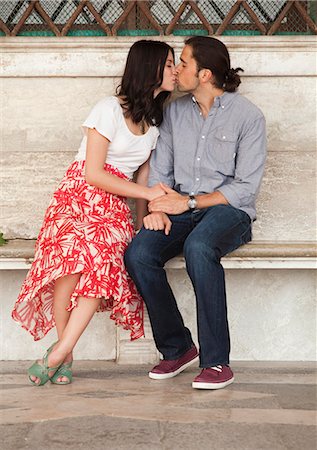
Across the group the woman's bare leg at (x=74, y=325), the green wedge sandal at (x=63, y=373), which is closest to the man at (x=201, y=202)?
the woman's bare leg at (x=74, y=325)

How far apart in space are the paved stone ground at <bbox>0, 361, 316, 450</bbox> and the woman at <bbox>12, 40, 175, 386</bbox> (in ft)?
0.86

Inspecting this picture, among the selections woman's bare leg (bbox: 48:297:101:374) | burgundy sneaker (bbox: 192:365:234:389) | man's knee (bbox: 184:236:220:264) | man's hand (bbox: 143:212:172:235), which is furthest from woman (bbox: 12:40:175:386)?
burgundy sneaker (bbox: 192:365:234:389)

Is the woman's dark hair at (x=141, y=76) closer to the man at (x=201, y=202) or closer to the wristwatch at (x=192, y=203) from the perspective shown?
the man at (x=201, y=202)

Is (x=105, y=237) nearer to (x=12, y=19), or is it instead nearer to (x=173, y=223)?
(x=173, y=223)

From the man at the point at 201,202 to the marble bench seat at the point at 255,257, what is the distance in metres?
0.08

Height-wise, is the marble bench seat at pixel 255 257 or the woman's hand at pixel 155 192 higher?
the woman's hand at pixel 155 192

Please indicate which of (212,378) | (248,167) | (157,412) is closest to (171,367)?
(212,378)

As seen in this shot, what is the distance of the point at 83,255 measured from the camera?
14.5 feet

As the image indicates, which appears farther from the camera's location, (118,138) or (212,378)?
(118,138)

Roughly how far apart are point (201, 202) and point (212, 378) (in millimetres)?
844

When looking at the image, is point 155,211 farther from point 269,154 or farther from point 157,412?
point 157,412

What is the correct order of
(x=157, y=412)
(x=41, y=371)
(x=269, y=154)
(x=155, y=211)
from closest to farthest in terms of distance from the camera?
(x=157, y=412) < (x=41, y=371) < (x=155, y=211) < (x=269, y=154)

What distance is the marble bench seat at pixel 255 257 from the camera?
15.5 feet

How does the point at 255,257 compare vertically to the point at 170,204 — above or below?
below
